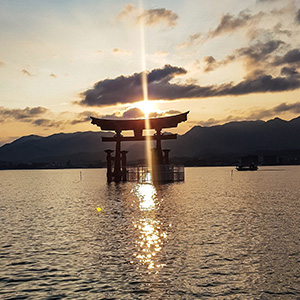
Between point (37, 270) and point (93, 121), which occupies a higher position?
point (93, 121)

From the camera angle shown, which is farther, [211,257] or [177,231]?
[177,231]

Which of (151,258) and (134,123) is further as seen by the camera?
(134,123)

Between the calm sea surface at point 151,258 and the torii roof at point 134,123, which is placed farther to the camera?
the torii roof at point 134,123

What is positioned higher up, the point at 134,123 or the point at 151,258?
the point at 134,123

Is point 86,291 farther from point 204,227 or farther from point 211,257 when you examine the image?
point 204,227

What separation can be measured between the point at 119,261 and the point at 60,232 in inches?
233

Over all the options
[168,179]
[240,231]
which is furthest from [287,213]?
[168,179]

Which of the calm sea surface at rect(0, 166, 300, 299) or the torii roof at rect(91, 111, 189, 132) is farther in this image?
the torii roof at rect(91, 111, 189, 132)

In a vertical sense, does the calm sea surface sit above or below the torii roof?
below

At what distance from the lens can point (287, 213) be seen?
73.2ft

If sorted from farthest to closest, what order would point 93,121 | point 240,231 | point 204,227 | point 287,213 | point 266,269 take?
point 93,121 < point 287,213 < point 204,227 < point 240,231 < point 266,269

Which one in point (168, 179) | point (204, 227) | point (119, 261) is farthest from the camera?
point (168, 179)

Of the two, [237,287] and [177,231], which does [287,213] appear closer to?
[177,231]

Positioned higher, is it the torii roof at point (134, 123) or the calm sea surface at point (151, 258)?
the torii roof at point (134, 123)
